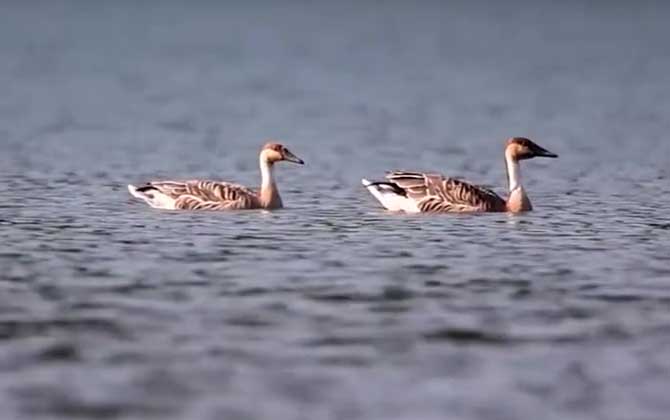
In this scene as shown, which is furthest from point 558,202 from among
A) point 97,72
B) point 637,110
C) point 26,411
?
point 97,72

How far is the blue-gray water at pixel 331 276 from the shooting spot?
622 inches

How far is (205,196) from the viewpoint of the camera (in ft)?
91.1

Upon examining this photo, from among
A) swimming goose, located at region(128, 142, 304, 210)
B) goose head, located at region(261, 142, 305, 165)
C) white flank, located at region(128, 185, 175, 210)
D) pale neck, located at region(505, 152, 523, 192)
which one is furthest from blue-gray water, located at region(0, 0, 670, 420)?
goose head, located at region(261, 142, 305, 165)

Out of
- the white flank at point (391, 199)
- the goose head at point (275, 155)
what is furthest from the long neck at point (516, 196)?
the goose head at point (275, 155)

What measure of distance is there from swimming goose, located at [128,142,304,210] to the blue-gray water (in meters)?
0.38

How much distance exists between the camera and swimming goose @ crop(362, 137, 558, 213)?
27.7 meters

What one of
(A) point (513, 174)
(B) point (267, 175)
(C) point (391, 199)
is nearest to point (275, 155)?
Result: (B) point (267, 175)

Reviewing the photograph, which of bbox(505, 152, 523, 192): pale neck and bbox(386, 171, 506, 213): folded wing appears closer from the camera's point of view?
bbox(386, 171, 506, 213): folded wing

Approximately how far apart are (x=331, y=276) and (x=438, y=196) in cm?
646

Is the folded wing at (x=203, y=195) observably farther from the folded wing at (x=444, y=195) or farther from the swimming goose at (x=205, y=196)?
the folded wing at (x=444, y=195)

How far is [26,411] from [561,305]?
628cm

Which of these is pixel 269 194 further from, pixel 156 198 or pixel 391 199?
pixel 391 199

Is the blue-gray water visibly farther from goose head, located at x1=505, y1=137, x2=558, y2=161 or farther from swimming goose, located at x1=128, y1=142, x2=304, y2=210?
goose head, located at x1=505, y1=137, x2=558, y2=161

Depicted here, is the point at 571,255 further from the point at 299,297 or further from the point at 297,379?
the point at 297,379
